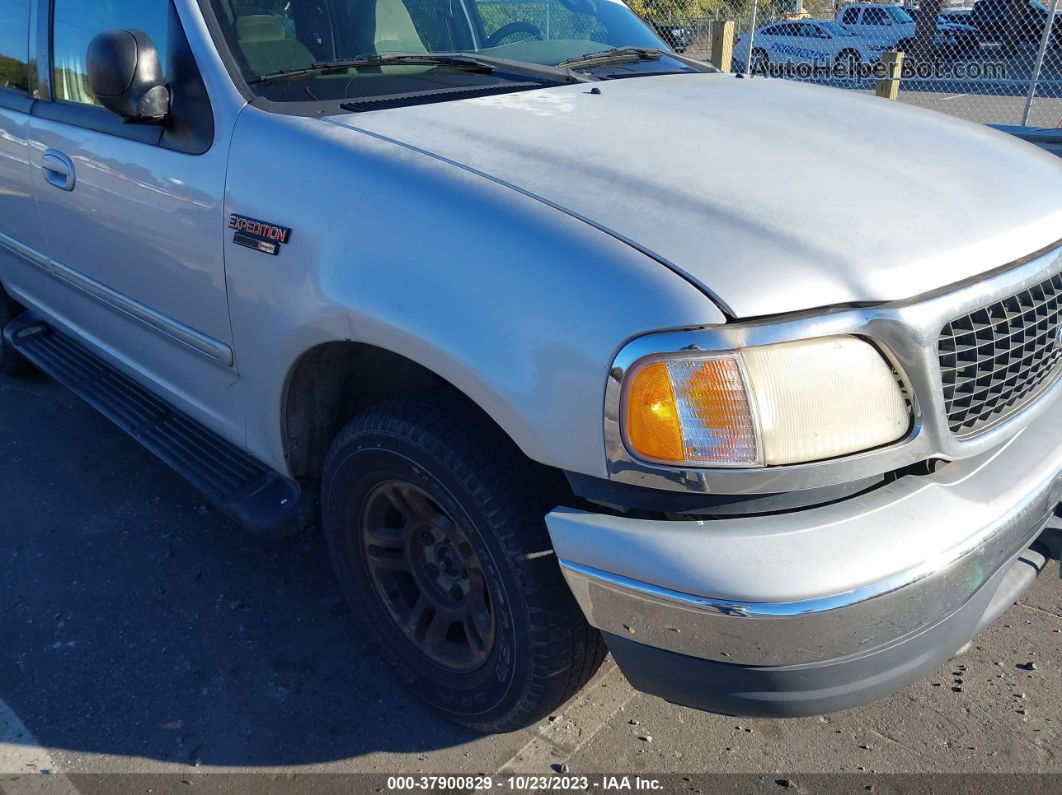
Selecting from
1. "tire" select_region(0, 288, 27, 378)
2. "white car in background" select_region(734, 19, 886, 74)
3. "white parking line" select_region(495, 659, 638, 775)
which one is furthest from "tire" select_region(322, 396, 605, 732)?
"white car in background" select_region(734, 19, 886, 74)

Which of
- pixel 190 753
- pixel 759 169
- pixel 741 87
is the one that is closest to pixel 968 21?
pixel 741 87

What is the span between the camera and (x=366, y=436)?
216 cm

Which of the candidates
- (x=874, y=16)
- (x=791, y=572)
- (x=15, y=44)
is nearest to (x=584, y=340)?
(x=791, y=572)

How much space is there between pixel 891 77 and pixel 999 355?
7797 millimetres

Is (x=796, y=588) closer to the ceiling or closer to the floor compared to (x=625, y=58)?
closer to the floor

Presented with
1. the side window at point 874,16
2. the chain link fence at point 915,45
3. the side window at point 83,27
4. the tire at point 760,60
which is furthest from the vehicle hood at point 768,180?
the side window at point 874,16

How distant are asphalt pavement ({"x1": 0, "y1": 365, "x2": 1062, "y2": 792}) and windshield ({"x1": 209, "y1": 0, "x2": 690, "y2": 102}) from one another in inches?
62.5

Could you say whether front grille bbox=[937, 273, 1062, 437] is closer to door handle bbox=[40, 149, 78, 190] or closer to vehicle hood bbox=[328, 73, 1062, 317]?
vehicle hood bbox=[328, 73, 1062, 317]

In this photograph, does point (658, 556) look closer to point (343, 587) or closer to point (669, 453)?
point (669, 453)

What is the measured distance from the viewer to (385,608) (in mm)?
2463

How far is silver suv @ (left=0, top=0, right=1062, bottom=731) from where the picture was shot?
1.63 m

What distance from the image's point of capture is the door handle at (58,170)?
116 inches

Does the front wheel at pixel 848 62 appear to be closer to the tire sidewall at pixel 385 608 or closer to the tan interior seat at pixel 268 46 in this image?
the tan interior seat at pixel 268 46

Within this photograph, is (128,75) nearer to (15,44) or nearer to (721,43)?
(15,44)
